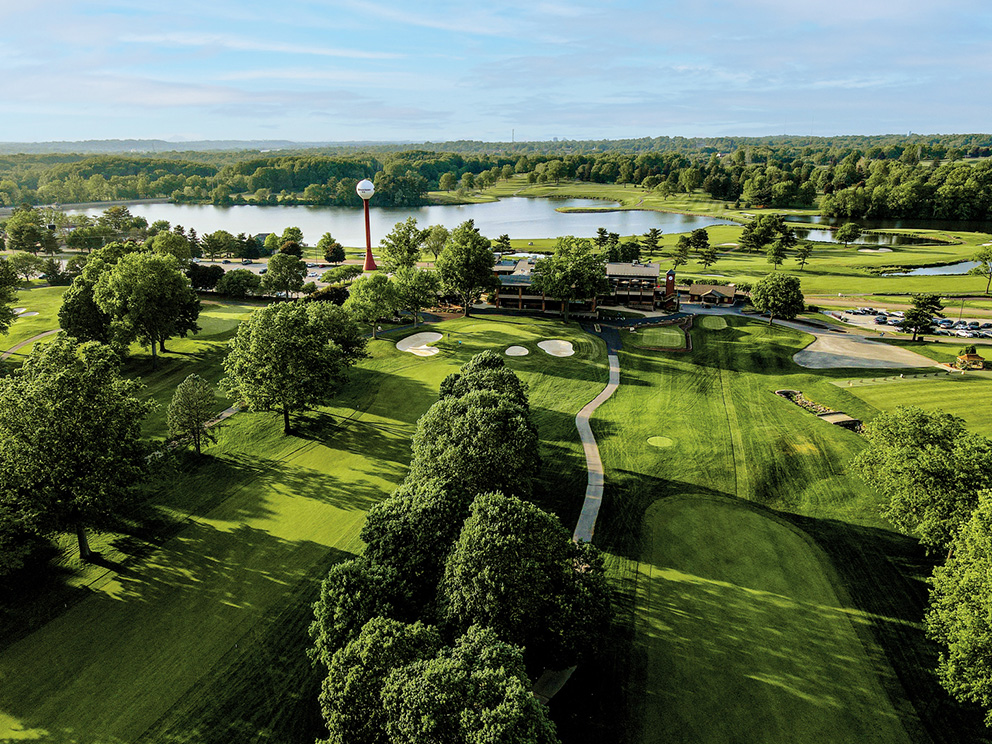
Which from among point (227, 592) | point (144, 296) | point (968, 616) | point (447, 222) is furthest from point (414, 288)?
point (447, 222)

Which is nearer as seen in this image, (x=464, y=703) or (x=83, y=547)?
(x=464, y=703)

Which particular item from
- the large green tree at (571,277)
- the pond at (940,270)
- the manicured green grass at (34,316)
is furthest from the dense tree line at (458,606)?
the pond at (940,270)

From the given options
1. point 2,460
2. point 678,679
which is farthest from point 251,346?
point 678,679

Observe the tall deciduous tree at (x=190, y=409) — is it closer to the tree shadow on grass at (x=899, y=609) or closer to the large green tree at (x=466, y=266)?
the tree shadow on grass at (x=899, y=609)

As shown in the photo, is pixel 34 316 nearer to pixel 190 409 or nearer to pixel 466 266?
pixel 190 409

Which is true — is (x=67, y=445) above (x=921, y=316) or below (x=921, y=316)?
below

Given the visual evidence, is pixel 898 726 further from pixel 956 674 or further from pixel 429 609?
pixel 429 609
